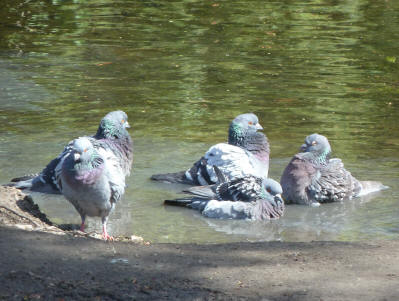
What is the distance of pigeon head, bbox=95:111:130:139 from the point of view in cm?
758

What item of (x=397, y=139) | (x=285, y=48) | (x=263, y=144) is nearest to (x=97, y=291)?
(x=263, y=144)

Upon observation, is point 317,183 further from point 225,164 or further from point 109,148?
point 109,148

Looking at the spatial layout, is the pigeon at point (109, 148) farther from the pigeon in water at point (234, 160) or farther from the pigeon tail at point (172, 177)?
the pigeon in water at point (234, 160)

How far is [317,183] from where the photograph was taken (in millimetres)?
7625

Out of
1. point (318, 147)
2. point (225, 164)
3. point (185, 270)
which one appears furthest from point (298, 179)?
point (185, 270)

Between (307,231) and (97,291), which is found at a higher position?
(97,291)

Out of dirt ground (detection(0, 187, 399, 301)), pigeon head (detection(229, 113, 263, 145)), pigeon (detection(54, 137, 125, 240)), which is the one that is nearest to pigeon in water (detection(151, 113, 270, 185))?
pigeon head (detection(229, 113, 263, 145))

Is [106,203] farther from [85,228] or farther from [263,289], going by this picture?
[263,289]

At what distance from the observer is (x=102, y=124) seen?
761cm

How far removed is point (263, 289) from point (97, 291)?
946 millimetres

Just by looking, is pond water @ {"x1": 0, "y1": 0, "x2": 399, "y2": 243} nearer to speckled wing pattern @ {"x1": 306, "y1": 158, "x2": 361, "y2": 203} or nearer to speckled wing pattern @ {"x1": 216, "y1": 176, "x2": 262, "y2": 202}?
speckled wing pattern @ {"x1": 306, "y1": 158, "x2": 361, "y2": 203}

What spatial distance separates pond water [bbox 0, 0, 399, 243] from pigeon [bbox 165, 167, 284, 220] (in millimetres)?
96

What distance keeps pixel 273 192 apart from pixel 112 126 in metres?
1.67

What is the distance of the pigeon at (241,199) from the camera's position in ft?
23.4
